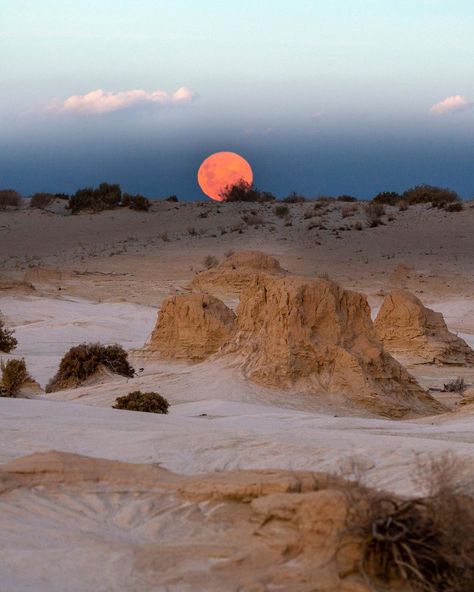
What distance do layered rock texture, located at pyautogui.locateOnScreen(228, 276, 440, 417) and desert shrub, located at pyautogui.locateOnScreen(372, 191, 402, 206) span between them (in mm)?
37406

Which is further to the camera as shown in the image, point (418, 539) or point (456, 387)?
point (456, 387)

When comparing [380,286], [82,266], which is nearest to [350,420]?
[380,286]

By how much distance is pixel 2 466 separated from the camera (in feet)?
23.2

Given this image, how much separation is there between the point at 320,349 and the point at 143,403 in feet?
10.7

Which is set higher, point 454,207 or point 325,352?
point 454,207

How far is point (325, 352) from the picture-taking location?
13742 millimetres

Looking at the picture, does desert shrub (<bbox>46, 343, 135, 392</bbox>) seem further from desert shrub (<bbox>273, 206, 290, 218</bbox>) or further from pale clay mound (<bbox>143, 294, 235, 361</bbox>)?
desert shrub (<bbox>273, 206, 290, 218</bbox>)

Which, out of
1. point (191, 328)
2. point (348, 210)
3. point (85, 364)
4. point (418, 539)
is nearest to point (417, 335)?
point (191, 328)

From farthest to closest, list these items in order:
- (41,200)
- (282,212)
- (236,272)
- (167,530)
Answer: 1. (41,200)
2. (282,212)
3. (236,272)
4. (167,530)

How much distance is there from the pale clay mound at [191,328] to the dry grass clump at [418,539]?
Result: 11734 millimetres

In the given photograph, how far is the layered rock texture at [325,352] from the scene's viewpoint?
13.4 m

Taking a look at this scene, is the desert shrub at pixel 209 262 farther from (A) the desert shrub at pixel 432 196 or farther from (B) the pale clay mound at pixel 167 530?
(B) the pale clay mound at pixel 167 530

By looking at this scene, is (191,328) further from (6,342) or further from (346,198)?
(346,198)

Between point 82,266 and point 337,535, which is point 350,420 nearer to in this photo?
point 337,535
